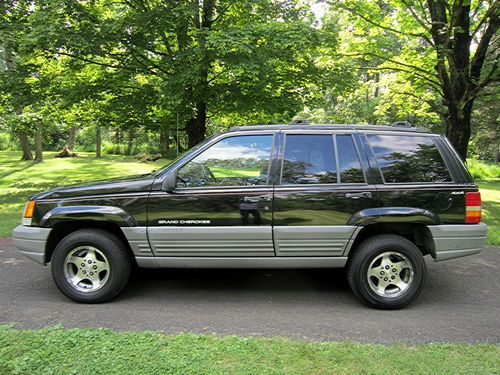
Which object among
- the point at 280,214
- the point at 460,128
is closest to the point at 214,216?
the point at 280,214

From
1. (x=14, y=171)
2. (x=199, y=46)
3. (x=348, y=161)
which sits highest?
(x=199, y=46)

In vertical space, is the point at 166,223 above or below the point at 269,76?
below

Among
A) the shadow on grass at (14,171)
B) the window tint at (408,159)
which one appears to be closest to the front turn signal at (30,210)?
the window tint at (408,159)

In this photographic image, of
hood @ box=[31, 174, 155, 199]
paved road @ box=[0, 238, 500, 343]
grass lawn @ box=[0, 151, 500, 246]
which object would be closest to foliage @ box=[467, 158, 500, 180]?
grass lawn @ box=[0, 151, 500, 246]

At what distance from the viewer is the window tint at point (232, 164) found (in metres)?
4.32

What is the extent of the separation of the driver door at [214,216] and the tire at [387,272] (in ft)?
3.18

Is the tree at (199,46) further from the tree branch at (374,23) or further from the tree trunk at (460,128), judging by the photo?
the tree trunk at (460,128)

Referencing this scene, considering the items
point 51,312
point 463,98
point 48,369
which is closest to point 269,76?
point 463,98

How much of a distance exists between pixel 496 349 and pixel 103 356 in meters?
3.16

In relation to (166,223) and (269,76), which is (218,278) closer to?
(166,223)

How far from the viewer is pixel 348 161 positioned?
4336 millimetres

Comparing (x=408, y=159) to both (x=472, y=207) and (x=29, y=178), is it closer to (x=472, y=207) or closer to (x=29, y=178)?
(x=472, y=207)

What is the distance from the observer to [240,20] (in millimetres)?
10648

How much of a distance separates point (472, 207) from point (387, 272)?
45.1 inches
